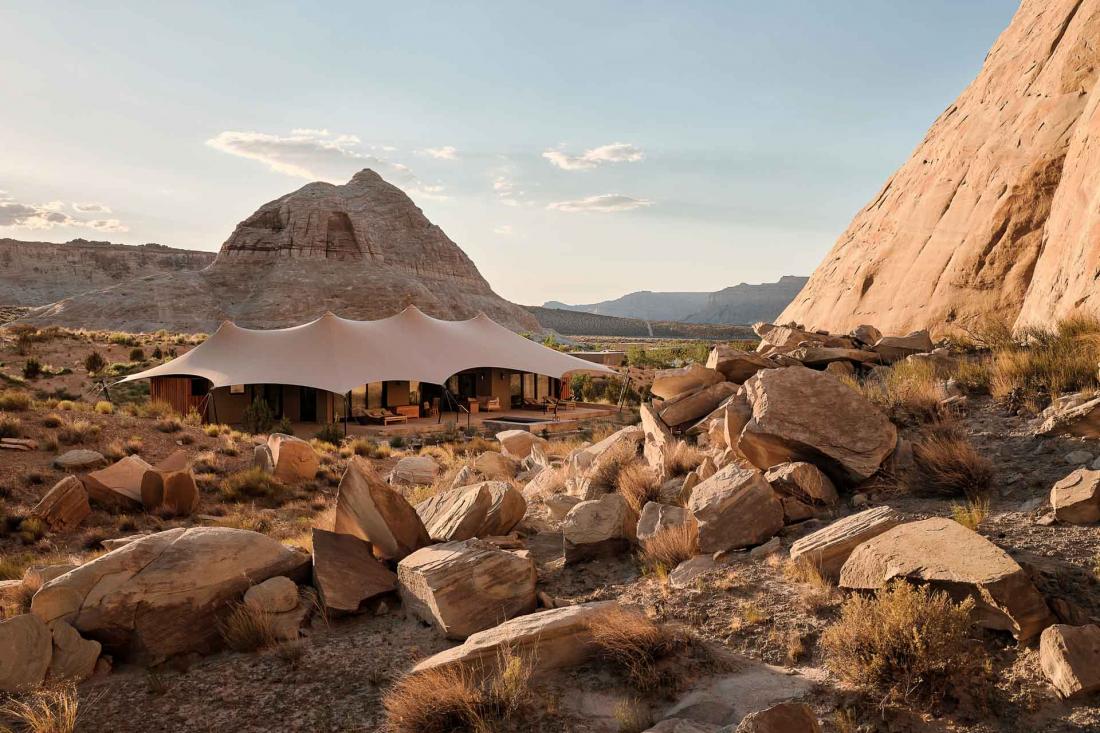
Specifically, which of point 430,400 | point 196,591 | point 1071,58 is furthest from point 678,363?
point 196,591

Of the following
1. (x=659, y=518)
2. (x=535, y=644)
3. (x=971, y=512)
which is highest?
(x=971, y=512)

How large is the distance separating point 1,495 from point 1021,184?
1712 centimetres

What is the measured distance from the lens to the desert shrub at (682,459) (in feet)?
24.8

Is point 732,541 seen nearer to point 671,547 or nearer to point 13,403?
point 671,547

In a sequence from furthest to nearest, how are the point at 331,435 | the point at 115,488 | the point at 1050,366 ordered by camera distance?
the point at 331,435 < the point at 115,488 < the point at 1050,366

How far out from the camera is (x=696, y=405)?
347 inches

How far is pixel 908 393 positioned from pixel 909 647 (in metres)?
4.45

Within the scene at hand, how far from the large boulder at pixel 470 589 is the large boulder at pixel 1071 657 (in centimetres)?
344

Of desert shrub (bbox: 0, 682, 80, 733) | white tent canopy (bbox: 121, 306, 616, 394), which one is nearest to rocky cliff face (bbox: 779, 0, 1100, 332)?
desert shrub (bbox: 0, 682, 80, 733)

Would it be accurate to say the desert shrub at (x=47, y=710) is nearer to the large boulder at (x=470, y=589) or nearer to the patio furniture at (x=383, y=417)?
the large boulder at (x=470, y=589)

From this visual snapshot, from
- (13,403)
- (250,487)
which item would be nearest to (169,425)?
(13,403)

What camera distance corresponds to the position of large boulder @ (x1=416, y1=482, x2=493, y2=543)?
22.3ft

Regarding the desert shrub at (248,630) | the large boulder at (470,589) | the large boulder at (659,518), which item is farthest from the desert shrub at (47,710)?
the large boulder at (659,518)

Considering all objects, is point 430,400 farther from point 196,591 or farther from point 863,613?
point 863,613
